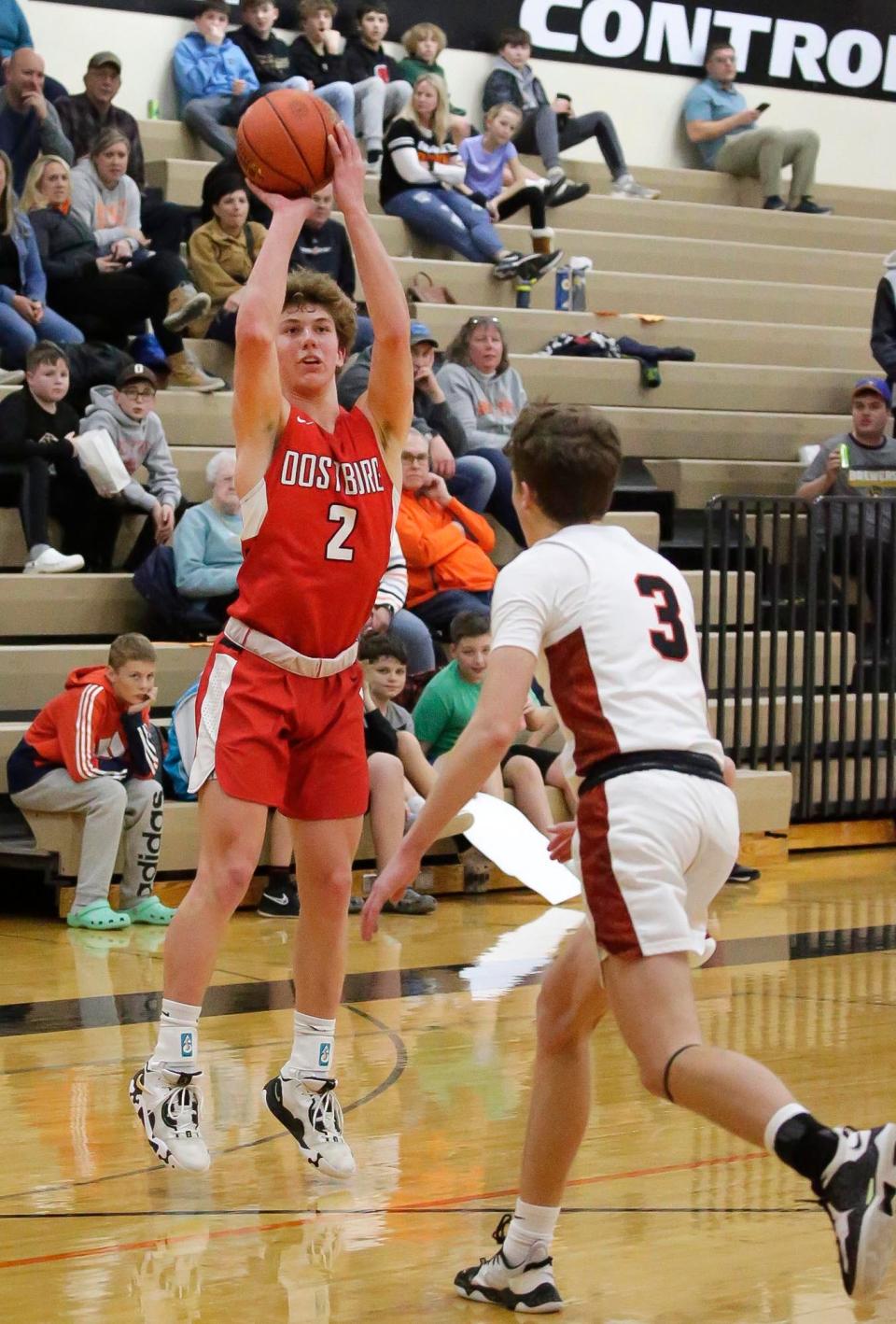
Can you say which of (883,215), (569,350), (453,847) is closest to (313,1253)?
(453,847)

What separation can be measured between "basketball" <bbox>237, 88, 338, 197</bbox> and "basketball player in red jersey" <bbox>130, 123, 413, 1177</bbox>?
43 mm

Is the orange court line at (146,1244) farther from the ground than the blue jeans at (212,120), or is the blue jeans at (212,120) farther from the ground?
the blue jeans at (212,120)

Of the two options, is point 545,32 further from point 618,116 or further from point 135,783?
point 135,783

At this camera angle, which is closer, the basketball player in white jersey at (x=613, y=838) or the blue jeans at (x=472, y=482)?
the basketball player in white jersey at (x=613, y=838)

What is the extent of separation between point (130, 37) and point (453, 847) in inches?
285

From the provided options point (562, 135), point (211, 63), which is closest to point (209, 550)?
point (211, 63)

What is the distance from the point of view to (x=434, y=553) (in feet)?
28.2

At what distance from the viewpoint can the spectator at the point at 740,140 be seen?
14352 millimetres

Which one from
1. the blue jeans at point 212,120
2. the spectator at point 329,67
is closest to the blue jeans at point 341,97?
the spectator at point 329,67

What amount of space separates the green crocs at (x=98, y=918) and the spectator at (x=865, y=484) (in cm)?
398

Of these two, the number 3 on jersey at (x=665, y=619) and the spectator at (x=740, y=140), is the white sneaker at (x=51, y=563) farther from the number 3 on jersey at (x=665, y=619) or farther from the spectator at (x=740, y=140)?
the spectator at (x=740, y=140)

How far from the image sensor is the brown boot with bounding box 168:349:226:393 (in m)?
9.62

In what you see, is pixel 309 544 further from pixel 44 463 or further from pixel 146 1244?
pixel 44 463

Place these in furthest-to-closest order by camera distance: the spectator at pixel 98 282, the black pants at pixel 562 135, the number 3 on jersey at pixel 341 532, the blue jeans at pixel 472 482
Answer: the black pants at pixel 562 135, the spectator at pixel 98 282, the blue jeans at pixel 472 482, the number 3 on jersey at pixel 341 532
